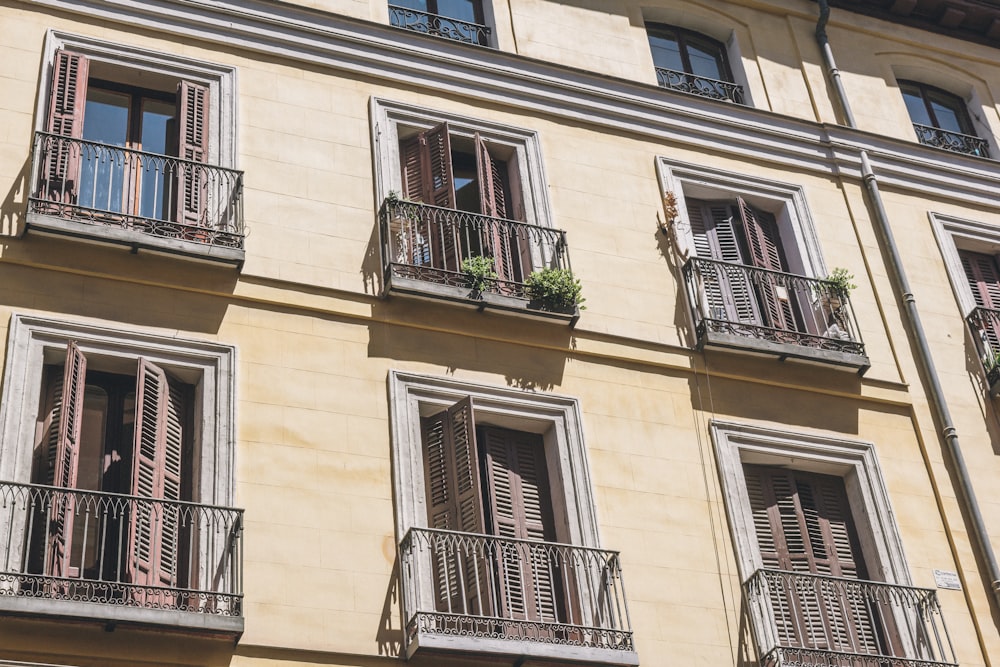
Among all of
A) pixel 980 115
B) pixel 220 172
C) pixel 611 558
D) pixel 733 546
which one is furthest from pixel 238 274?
pixel 980 115

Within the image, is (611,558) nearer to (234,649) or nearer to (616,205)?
(234,649)

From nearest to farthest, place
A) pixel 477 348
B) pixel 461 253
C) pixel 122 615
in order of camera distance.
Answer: pixel 122 615 < pixel 477 348 < pixel 461 253

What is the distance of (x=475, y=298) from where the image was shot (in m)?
15.8

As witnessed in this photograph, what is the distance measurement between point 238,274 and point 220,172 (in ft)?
4.03

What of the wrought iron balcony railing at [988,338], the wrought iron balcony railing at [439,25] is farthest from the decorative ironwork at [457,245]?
the wrought iron balcony railing at [988,338]

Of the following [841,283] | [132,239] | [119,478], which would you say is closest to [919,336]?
[841,283]

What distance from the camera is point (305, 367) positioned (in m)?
14.8

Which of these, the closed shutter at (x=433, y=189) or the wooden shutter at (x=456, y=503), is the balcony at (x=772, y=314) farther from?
the wooden shutter at (x=456, y=503)

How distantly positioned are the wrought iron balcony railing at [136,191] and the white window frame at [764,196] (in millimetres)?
5667

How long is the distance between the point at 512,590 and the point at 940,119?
439 inches

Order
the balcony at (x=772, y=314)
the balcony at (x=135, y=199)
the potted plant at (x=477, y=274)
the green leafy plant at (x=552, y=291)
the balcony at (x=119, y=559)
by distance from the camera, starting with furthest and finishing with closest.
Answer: the balcony at (x=772, y=314) < the green leafy plant at (x=552, y=291) < the potted plant at (x=477, y=274) < the balcony at (x=135, y=199) < the balcony at (x=119, y=559)

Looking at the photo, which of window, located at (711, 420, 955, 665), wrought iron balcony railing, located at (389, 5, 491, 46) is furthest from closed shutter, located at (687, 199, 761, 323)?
wrought iron balcony railing, located at (389, 5, 491, 46)

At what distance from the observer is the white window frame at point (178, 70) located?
16.0 metres

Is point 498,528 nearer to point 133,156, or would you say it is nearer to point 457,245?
point 457,245
